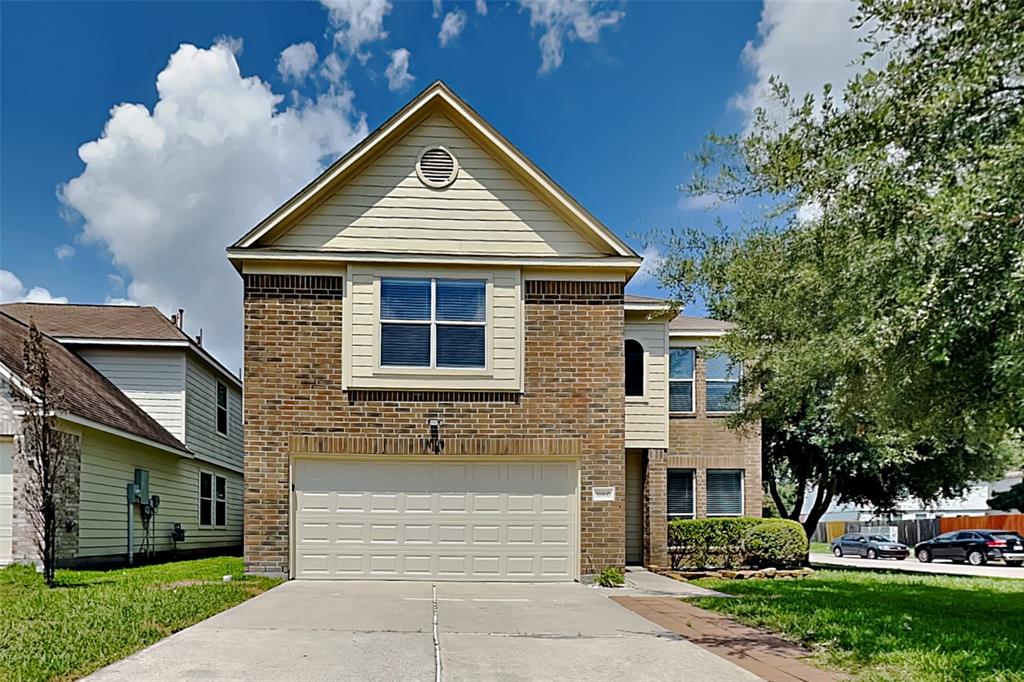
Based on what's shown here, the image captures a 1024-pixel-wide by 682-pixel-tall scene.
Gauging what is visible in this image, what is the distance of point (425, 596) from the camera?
1130cm

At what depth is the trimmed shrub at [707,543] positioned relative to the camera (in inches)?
687

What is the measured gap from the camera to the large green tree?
269 inches

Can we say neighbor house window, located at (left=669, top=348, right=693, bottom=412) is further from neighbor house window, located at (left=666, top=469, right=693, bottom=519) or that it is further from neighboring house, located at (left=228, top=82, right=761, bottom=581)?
neighboring house, located at (left=228, top=82, right=761, bottom=581)

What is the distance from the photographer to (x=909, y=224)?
24.3 feet

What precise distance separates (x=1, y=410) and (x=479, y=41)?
10.4 meters

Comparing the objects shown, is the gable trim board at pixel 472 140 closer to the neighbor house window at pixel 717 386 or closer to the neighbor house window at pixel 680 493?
the neighbor house window at pixel 717 386

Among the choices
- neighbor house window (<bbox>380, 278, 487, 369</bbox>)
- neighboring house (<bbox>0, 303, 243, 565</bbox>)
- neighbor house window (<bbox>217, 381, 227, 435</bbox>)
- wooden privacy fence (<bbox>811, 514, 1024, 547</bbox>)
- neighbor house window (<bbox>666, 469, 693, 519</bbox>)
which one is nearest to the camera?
neighbor house window (<bbox>380, 278, 487, 369</bbox>)

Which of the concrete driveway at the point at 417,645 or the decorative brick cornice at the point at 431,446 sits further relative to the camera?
the decorative brick cornice at the point at 431,446

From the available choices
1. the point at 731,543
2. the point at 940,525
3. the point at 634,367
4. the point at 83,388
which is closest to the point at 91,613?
the point at 83,388

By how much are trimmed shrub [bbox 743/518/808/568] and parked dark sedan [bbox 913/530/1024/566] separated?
1373 centimetres

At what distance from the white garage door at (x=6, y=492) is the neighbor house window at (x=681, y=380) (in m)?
12.6

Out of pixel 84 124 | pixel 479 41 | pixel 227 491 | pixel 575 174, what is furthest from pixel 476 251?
pixel 227 491

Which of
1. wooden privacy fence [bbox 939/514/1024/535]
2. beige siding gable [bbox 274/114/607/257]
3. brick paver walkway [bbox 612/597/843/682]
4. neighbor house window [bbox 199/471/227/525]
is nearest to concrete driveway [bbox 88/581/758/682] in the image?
brick paver walkway [bbox 612/597/843/682]

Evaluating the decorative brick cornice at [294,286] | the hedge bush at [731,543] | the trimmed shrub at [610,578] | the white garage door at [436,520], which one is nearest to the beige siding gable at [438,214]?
the decorative brick cornice at [294,286]
